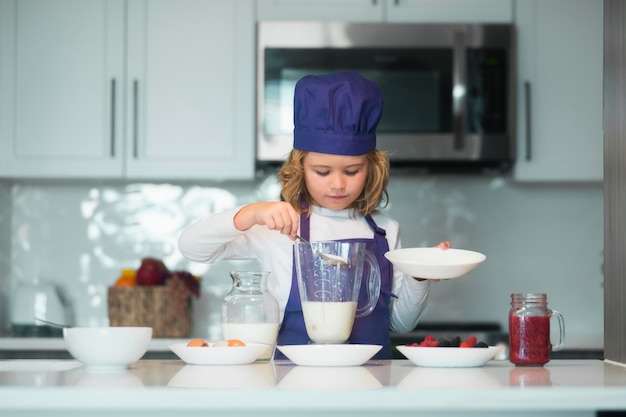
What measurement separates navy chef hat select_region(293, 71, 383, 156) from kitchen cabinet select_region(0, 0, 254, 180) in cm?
123

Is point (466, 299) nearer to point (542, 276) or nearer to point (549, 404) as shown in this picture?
point (542, 276)

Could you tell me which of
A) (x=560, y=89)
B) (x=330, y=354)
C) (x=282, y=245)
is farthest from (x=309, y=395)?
(x=560, y=89)

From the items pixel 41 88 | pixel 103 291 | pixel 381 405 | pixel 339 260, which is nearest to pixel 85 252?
pixel 103 291

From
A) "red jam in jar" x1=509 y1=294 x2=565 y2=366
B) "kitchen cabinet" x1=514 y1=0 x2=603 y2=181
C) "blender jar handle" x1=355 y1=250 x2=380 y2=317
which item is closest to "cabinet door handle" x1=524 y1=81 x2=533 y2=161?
"kitchen cabinet" x1=514 y1=0 x2=603 y2=181

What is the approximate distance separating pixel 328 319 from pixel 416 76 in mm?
1660

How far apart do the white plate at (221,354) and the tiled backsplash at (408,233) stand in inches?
75.8

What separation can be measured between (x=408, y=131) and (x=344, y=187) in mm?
1176

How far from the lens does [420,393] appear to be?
1174 mm

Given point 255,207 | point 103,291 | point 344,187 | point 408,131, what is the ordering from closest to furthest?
point 255,207
point 344,187
point 408,131
point 103,291

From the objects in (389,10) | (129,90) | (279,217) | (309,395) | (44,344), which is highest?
(389,10)

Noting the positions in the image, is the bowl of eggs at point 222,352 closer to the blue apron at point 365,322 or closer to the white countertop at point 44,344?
the blue apron at point 365,322

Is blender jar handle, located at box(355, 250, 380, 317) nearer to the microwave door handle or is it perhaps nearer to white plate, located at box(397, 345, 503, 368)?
white plate, located at box(397, 345, 503, 368)

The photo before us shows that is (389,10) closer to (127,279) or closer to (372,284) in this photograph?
(127,279)

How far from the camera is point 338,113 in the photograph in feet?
6.29
